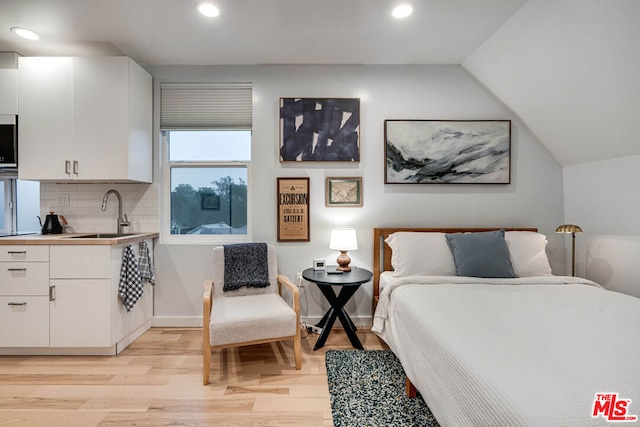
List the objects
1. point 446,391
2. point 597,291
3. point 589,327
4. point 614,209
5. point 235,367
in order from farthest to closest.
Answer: point 614,209
point 235,367
point 597,291
point 589,327
point 446,391

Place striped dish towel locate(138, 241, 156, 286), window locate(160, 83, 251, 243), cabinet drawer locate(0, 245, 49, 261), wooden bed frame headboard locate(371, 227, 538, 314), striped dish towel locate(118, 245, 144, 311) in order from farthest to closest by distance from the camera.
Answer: window locate(160, 83, 251, 243) < wooden bed frame headboard locate(371, 227, 538, 314) < striped dish towel locate(138, 241, 156, 286) < striped dish towel locate(118, 245, 144, 311) < cabinet drawer locate(0, 245, 49, 261)

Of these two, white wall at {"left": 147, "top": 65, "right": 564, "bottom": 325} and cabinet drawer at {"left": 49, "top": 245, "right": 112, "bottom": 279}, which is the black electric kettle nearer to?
cabinet drawer at {"left": 49, "top": 245, "right": 112, "bottom": 279}

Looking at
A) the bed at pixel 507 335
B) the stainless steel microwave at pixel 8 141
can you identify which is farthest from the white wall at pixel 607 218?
the stainless steel microwave at pixel 8 141

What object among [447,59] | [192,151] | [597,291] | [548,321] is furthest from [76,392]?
[447,59]

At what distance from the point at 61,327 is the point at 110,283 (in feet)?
1.70

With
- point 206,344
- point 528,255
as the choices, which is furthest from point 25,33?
point 528,255

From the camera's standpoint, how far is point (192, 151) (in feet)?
10.6

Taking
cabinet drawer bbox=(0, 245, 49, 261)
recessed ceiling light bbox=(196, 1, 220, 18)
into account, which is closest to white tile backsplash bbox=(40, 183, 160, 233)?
cabinet drawer bbox=(0, 245, 49, 261)

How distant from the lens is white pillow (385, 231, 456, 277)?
264 cm

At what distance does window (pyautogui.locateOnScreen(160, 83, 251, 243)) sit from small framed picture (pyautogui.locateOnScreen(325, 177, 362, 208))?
2.69ft

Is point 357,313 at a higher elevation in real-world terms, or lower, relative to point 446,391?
lower

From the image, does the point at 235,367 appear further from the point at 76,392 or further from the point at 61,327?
the point at 61,327

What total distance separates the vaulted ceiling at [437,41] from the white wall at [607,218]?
5.9 inches

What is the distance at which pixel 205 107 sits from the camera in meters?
3.16
